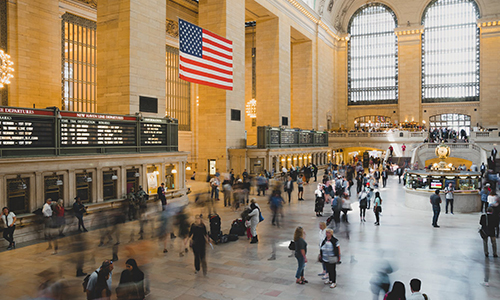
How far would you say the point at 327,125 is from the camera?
4362cm

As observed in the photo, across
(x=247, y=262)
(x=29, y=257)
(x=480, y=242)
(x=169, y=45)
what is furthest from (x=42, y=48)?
(x=480, y=242)

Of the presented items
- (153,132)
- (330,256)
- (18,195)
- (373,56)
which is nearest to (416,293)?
(330,256)

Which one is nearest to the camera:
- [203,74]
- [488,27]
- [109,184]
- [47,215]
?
[47,215]

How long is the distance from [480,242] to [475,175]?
593 centimetres

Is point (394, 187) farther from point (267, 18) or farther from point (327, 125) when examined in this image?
point (327, 125)

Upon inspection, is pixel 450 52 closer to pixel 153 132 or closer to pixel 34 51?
A: pixel 153 132

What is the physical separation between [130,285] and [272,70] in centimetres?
2723

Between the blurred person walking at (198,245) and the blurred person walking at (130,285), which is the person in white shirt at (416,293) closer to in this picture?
the blurred person walking at (130,285)

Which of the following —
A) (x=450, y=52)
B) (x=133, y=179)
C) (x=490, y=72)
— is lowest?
(x=133, y=179)

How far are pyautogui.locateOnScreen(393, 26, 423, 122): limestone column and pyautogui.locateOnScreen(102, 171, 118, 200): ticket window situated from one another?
39.4 meters

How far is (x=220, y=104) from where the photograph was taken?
23688mm

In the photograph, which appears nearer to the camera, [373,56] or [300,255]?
[300,255]

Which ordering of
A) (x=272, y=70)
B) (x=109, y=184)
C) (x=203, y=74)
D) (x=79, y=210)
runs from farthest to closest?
1. (x=272, y=70)
2. (x=203, y=74)
3. (x=109, y=184)
4. (x=79, y=210)

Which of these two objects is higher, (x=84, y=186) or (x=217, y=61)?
(x=217, y=61)
